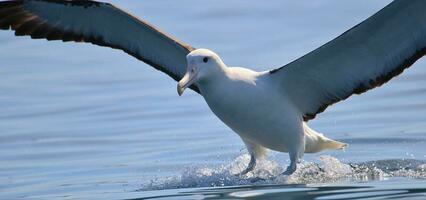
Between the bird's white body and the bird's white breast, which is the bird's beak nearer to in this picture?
the bird's white body

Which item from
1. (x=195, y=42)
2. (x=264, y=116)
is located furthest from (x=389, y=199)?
(x=195, y=42)

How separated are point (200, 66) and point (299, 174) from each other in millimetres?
1360

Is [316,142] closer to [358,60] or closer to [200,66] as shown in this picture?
[358,60]

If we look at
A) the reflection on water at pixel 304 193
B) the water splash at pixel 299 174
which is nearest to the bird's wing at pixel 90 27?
the water splash at pixel 299 174

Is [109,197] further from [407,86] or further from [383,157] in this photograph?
[407,86]

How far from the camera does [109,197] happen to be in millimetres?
11625

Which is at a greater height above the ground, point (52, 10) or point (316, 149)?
point (52, 10)

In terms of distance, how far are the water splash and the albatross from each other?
0.15 meters

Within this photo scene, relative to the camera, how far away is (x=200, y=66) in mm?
11984

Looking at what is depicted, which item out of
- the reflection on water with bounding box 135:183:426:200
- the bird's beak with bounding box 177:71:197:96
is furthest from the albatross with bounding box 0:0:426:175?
the reflection on water with bounding box 135:183:426:200

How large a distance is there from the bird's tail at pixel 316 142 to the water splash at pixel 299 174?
123 millimetres

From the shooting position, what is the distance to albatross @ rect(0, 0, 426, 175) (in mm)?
12141

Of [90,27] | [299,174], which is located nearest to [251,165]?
[299,174]

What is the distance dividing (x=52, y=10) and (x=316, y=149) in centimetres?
301
